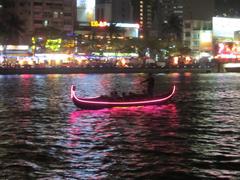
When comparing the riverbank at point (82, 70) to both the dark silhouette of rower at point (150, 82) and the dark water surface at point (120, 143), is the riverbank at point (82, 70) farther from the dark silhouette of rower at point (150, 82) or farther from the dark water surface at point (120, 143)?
the dark silhouette of rower at point (150, 82)

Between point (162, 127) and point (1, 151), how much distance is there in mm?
12371

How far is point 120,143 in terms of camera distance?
28062 millimetres

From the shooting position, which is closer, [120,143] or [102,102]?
[120,143]

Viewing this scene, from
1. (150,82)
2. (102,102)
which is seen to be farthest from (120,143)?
(150,82)

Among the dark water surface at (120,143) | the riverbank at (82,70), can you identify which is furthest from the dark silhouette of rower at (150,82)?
the riverbank at (82,70)

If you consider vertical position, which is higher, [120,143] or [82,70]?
[82,70]

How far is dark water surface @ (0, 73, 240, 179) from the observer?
21469 mm

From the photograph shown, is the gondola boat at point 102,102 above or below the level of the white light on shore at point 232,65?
below

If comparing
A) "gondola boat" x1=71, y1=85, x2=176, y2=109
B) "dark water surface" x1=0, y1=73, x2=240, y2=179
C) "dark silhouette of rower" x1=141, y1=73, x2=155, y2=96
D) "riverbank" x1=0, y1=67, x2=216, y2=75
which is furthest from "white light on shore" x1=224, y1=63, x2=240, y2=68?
"gondola boat" x1=71, y1=85, x2=176, y2=109

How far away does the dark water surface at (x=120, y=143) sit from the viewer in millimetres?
21469

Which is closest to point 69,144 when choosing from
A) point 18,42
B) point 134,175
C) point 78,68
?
point 134,175

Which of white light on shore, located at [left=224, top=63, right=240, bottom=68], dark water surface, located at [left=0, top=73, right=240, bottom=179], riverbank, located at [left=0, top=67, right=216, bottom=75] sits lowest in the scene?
dark water surface, located at [left=0, top=73, right=240, bottom=179]

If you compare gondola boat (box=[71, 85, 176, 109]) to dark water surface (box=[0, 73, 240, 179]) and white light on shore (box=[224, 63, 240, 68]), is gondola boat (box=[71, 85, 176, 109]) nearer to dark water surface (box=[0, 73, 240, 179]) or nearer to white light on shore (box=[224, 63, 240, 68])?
dark water surface (box=[0, 73, 240, 179])

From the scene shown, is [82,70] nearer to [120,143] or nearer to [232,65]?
[232,65]
